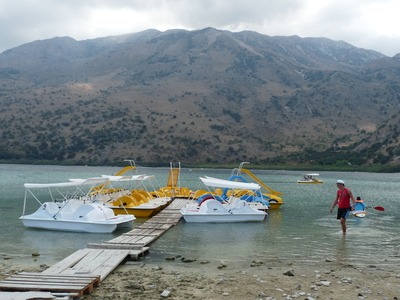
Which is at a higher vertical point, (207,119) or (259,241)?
(207,119)

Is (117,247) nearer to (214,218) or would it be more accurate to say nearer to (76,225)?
(76,225)

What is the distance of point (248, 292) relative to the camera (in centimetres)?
1216

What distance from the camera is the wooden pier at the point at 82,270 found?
1113cm

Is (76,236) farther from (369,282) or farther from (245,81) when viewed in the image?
(245,81)

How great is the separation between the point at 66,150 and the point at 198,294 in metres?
106

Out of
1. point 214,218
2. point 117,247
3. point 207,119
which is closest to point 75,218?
point 117,247

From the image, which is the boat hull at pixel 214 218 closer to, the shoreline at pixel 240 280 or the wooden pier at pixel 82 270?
the wooden pier at pixel 82 270

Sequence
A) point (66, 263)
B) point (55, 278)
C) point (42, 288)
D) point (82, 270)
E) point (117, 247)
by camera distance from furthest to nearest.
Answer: point (117, 247) → point (66, 263) → point (82, 270) → point (55, 278) → point (42, 288)

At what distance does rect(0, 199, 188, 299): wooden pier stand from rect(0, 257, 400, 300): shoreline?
0.97ft

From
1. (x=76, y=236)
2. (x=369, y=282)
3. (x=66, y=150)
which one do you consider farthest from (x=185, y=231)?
(x=66, y=150)

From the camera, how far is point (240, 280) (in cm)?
1338

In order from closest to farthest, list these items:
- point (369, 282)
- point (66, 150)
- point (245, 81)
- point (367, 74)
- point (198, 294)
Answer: point (198, 294)
point (369, 282)
point (66, 150)
point (245, 81)
point (367, 74)

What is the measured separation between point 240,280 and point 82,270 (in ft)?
14.6

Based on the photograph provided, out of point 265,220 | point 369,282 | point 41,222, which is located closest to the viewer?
point 369,282
